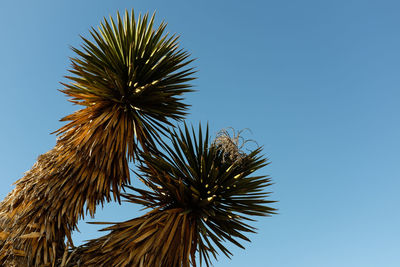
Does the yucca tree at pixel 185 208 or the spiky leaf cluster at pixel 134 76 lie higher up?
the spiky leaf cluster at pixel 134 76

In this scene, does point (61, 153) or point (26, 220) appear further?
point (61, 153)

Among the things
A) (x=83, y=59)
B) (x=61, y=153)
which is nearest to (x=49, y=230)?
(x=61, y=153)

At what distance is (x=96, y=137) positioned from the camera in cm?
615

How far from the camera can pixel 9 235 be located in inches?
224

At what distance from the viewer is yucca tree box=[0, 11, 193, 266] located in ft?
18.8

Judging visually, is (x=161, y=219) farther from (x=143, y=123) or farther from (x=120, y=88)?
(x=120, y=88)

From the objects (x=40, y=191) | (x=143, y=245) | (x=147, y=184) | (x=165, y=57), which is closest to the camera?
(x=143, y=245)

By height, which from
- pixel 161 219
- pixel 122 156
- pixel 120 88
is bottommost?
pixel 161 219

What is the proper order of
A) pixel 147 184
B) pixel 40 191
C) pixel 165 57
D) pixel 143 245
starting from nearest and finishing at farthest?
pixel 143 245
pixel 40 191
pixel 147 184
pixel 165 57

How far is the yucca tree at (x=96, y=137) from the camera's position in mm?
5727

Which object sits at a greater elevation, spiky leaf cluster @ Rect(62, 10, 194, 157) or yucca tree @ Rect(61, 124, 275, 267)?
spiky leaf cluster @ Rect(62, 10, 194, 157)

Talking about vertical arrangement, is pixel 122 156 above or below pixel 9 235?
above

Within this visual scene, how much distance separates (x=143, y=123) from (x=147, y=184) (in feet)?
3.40

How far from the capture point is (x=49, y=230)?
5.69 m
